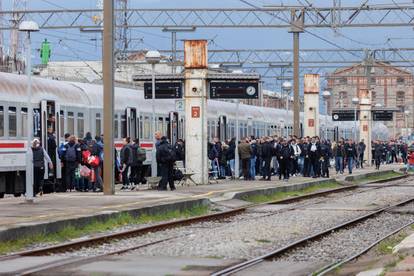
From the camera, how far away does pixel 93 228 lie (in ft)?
73.9

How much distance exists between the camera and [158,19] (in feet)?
186

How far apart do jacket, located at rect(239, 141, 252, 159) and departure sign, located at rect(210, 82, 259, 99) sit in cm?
516

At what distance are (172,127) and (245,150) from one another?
5974 mm

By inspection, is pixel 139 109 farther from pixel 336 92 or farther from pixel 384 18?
pixel 336 92

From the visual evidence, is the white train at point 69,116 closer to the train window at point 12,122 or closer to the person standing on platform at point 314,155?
the train window at point 12,122

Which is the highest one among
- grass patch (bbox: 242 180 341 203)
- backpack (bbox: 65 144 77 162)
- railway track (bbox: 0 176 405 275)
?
backpack (bbox: 65 144 77 162)

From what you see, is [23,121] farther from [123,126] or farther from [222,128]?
[222,128]

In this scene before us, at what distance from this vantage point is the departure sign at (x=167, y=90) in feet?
128

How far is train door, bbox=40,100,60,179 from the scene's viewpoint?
111 feet

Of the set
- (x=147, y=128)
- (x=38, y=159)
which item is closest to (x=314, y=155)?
(x=147, y=128)

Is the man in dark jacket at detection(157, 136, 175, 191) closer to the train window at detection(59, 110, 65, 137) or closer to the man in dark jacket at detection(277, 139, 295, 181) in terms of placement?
the train window at detection(59, 110, 65, 137)

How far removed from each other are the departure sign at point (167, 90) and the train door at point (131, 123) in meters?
4.44

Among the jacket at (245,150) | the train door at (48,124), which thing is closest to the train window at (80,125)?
the train door at (48,124)

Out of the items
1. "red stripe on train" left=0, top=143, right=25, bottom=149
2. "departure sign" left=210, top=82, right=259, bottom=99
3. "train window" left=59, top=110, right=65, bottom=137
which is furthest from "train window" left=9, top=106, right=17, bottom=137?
"departure sign" left=210, top=82, right=259, bottom=99
